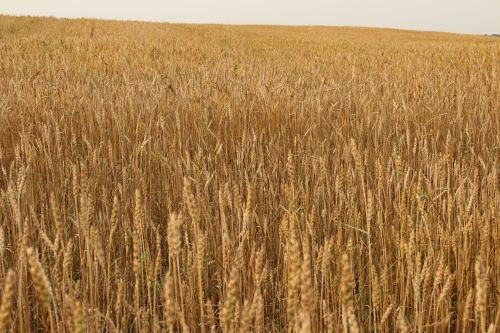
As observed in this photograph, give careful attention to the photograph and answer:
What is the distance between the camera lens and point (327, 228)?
1926mm

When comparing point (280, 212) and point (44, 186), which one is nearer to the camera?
point (280, 212)

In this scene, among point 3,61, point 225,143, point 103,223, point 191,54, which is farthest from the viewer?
point 191,54

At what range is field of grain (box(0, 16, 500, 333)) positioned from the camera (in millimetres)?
1122

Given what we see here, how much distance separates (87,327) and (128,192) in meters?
1.26

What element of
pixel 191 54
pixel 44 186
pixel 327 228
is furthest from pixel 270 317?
pixel 191 54

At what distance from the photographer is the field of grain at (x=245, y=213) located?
1122 millimetres

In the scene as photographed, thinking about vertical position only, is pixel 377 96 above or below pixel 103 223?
above

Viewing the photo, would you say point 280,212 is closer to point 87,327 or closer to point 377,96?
point 87,327

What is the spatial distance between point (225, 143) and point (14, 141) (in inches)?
45.9

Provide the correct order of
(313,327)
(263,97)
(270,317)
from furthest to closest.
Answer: (263,97) → (270,317) → (313,327)

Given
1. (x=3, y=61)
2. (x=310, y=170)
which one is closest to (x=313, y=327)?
(x=310, y=170)

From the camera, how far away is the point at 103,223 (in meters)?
1.81

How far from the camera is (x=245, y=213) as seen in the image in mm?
1125

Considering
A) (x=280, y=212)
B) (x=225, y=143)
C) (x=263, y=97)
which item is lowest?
(x=280, y=212)
